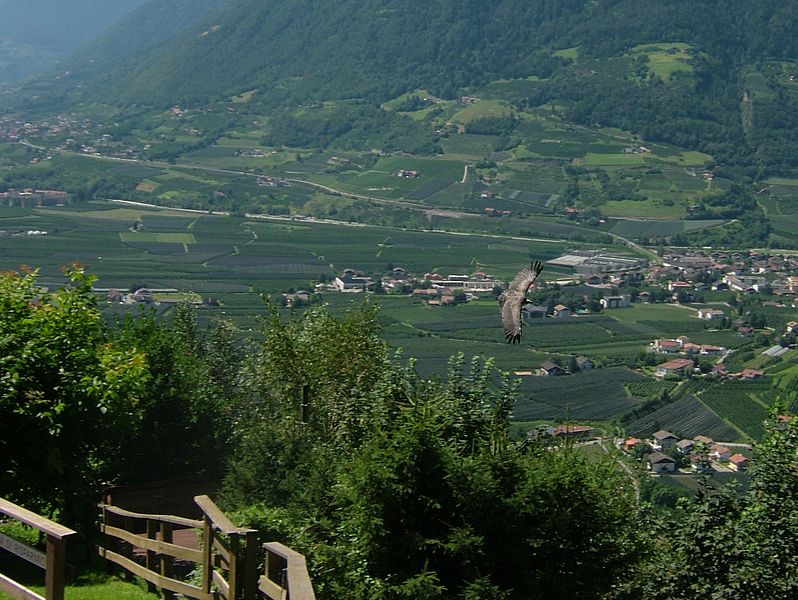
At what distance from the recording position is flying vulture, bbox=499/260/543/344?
10438 mm

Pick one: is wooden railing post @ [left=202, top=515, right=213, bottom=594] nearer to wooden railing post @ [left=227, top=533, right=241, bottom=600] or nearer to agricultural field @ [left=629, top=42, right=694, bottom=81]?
wooden railing post @ [left=227, top=533, right=241, bottom=600]

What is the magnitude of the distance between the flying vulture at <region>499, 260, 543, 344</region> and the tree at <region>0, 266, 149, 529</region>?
3326 millimetres

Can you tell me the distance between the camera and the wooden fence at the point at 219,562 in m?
6.20

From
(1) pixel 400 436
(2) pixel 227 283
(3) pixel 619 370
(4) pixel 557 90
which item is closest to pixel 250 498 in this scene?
(1) pixel 400 436

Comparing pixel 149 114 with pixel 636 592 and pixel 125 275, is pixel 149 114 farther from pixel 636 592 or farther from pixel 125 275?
pixel 636 592

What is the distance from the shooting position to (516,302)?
10.8 meters

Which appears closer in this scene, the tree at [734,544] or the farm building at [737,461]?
the tree at [734,544]

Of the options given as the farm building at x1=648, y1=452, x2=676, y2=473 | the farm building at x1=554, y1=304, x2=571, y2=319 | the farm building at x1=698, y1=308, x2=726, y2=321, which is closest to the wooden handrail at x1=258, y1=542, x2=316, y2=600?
the farm building at x1=648, y1=452, x2=676, y2=473

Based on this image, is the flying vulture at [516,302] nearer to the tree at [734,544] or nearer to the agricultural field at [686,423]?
the tree at [734,544]

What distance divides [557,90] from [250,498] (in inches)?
4410

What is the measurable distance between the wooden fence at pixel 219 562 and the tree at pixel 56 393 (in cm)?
88

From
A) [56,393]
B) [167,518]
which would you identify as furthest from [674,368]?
[167,518]

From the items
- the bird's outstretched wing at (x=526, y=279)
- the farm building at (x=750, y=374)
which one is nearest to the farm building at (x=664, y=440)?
the farm building at (x=750, y=374)

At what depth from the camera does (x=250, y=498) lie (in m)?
11.5
